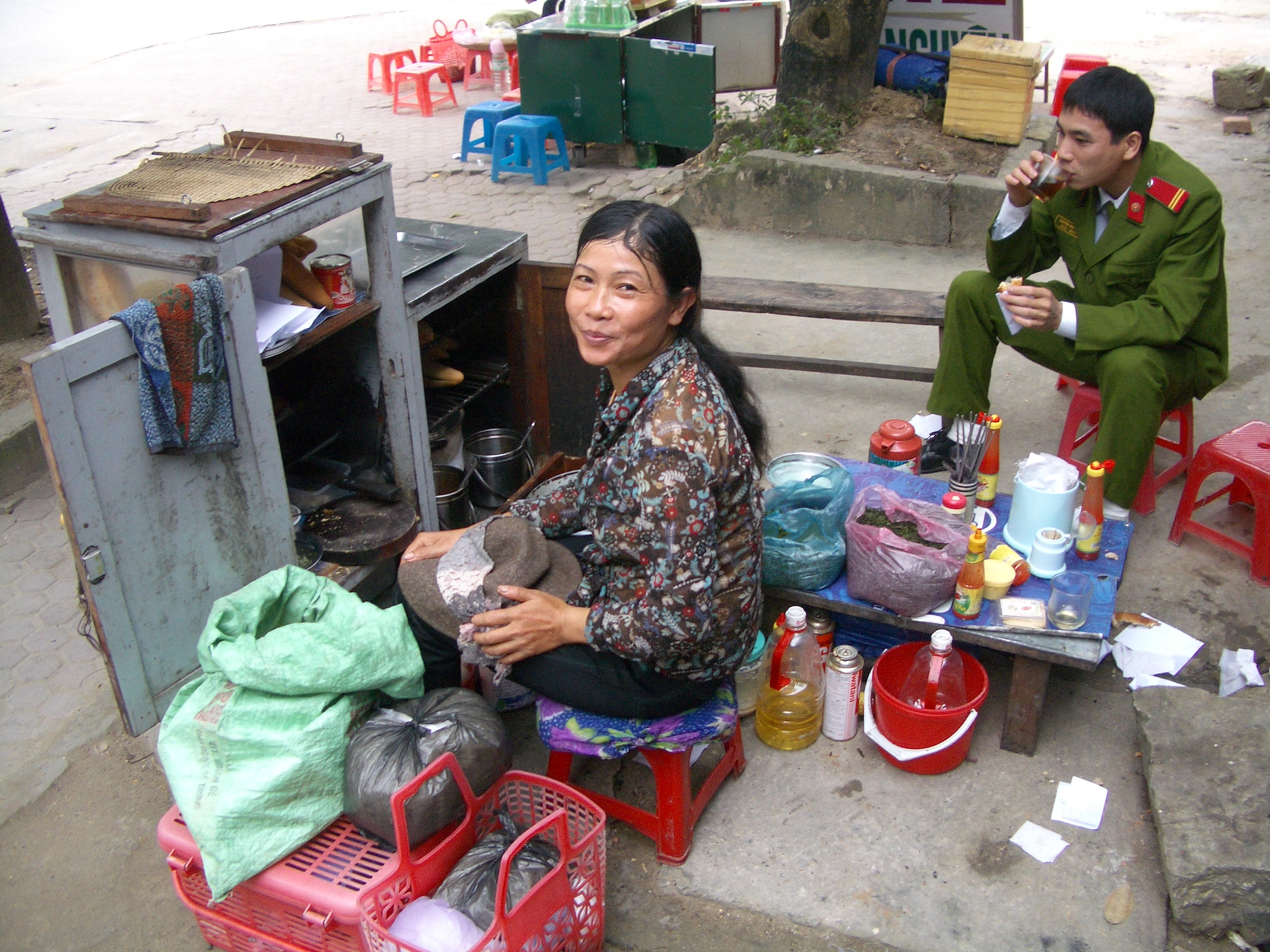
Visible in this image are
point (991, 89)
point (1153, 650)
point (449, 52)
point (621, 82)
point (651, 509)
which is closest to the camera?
point (651, 509)

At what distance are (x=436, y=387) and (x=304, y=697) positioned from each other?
167 centimetres

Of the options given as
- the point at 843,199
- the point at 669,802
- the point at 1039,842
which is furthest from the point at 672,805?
the point at 843,199

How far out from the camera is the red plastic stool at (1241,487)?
10.7 ft

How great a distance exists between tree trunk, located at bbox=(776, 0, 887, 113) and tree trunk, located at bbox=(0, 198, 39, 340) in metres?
4.77

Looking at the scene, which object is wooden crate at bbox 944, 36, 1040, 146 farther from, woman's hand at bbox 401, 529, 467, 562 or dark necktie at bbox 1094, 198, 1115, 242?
woman's hand at bbox 401, 529, 467, 562

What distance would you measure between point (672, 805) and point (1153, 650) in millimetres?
1607

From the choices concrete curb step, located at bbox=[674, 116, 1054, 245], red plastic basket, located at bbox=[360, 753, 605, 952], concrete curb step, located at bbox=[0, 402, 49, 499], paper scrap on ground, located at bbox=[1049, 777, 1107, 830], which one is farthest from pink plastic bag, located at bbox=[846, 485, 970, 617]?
concrete curb step, located at bbox=[674, 116, 1054, 245]

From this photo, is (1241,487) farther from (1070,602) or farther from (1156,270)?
(1070,602)

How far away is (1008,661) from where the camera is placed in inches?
124

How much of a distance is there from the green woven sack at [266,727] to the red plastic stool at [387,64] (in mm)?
9656

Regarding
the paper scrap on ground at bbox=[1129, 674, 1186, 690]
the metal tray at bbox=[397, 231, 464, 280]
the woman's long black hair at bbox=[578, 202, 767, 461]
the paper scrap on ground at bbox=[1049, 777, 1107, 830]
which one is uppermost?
the woman's long black hair at bbox=[578, 202, 767, 461]

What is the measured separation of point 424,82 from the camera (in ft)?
33.5

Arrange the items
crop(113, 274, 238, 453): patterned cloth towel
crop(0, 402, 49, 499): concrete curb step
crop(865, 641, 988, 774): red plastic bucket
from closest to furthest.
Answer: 1. crop(113, 274, 238, 453): patterned cloth towel
2. crop(865, 641, 988, 774): red plastic bucket
3. crop(0, 402, 49, 499): concrete curb step

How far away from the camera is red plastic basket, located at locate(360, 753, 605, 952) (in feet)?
6.41
